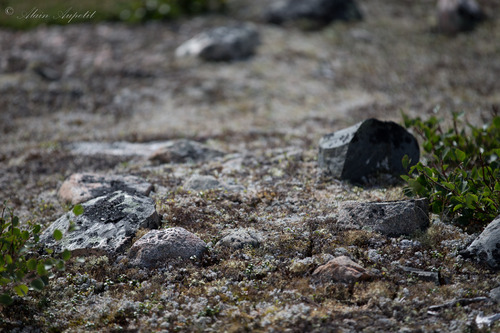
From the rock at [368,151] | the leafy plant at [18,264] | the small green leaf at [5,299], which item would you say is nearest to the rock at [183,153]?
the rock at [368,151]

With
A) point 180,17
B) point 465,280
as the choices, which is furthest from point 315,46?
point 465,280

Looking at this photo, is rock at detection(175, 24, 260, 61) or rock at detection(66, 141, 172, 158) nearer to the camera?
rock at detection(66, 141, 172, 158)

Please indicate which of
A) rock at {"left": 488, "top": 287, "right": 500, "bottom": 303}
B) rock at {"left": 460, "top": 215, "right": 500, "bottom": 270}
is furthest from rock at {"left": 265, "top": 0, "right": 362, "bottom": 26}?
rock at {"left": 488, "top": 287, "right": 500, "bottom": 303}

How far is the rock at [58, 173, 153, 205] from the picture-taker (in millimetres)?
9406

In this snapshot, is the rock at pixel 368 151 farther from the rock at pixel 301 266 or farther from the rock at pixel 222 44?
the rock at pixel 222 44

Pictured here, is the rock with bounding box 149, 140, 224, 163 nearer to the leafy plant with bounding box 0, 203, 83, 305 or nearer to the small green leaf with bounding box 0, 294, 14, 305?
the leafy plant with bounding box 0, 203, 83, 305

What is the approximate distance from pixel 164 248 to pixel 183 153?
5.19 meters

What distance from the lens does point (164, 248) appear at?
7.20m

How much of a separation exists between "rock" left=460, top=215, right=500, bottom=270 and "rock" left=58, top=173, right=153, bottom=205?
625 cm

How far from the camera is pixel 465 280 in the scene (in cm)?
644

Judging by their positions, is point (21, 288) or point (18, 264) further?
point (18, 264)

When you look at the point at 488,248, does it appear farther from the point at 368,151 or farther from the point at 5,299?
the point at 5,299

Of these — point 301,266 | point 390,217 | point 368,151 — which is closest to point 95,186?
point 301,266

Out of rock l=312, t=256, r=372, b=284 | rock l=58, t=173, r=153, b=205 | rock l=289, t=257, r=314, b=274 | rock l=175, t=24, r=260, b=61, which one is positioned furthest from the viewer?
rock l=175, t=24, r=260, b=61
